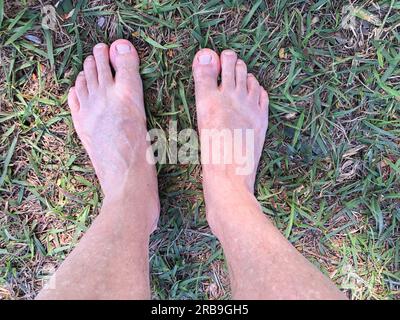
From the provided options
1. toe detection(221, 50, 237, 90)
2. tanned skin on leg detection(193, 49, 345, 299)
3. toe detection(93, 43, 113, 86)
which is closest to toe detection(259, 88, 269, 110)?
tanned skin on leg detection(193, 49, 345, 299)

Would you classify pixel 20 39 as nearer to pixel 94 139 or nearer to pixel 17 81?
pixel 17 81

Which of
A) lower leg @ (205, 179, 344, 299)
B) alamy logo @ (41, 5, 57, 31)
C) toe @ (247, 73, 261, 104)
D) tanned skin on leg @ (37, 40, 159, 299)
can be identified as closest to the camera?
lower leg @ (205, 179, 344, 299)

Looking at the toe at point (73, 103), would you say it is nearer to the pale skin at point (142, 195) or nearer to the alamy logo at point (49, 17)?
the pale skin at point (142, 195)

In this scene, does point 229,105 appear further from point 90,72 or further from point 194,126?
point 90,72

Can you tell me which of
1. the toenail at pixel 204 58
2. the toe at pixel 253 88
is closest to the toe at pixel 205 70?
the toenail at pixel 204 58

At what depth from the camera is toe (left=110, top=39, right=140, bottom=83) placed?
1501mm

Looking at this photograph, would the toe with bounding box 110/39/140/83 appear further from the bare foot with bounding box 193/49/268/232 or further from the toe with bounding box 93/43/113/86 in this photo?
the bare foot with bounding box 193/49/268/232

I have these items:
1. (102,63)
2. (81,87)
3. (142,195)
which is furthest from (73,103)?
(142,195)

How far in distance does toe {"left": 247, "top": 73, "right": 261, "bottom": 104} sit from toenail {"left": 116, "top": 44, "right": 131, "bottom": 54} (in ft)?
1.42

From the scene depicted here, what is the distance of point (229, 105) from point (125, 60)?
399 mm

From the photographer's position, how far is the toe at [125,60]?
4.92ft

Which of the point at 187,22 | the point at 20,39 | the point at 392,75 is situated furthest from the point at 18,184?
the point at 392,75

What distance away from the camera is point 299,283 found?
1138 mm
